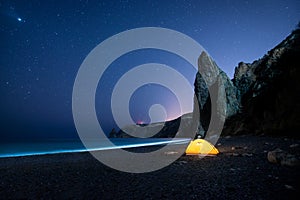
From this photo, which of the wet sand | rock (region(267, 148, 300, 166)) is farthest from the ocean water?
rock (region(267, 148, 300, 166))

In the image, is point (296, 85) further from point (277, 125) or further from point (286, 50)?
point (286, 50)

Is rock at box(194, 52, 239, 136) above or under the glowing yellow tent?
above

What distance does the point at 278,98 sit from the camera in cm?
1950

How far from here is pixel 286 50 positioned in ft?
70.4

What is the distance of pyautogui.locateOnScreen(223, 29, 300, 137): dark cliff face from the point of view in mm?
17547

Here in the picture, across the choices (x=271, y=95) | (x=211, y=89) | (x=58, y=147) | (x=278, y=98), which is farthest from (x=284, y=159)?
(x=58, y=147)

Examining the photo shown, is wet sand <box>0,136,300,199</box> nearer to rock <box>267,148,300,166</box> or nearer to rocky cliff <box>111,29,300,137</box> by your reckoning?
rock <box>267,148,300,166</box>

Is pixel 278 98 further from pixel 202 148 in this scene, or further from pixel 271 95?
pixel 202 148

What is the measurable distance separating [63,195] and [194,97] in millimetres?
47781

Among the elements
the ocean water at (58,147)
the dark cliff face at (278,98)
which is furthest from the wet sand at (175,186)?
the ocean water at (58,147)

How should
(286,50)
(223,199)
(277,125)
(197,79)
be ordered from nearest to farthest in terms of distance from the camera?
(223,199) → (277,125) → (286,50) → (197,79)

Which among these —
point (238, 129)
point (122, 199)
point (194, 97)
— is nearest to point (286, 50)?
point (238, 129)

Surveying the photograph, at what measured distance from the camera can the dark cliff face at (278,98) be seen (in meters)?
17.5

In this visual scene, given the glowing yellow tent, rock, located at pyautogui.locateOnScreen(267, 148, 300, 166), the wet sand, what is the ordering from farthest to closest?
1. the glowing yellow tent
2. rock, located at pyautogui.locateOnScreen(267, 148, 300, 166)
3. the wet sand
